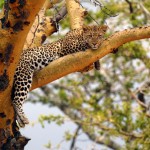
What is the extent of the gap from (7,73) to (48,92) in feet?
47.9

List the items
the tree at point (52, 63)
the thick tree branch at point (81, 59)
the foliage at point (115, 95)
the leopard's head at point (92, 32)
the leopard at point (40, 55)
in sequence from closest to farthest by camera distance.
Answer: the tree at point (52, 63) → the thick tree branch at point (81, 59) → the leopard at point (40, 55) → the leopard's head at point (92, 32) → the foliage at point (115, 95)

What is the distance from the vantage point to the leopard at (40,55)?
6.08 meters

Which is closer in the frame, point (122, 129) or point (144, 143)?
point (144, 143)

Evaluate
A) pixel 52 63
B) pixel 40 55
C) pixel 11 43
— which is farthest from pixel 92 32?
pixel 11 43

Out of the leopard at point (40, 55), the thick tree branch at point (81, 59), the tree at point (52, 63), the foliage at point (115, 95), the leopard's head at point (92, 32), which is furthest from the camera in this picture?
the foliage at point (115, 95)

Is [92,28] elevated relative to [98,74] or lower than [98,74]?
elevated

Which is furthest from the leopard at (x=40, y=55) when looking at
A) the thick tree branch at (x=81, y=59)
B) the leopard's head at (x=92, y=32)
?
the thick tree branch at (x=81, y=59)

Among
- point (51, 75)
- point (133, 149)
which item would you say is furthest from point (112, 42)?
point (133, 149)

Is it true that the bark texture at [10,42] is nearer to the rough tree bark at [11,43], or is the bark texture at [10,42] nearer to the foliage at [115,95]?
the rough tree bark at [11,43]

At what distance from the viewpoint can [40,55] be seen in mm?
6566

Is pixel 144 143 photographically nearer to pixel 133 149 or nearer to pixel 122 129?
pixel 133 149

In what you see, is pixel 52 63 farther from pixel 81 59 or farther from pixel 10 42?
pixel 10 42

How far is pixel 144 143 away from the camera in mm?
10461

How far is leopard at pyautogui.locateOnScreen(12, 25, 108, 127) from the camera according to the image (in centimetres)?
608
